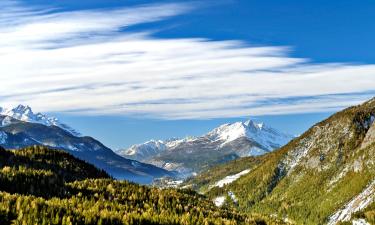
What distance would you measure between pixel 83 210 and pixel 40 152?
63.6 ft

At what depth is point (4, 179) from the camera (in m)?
23.0

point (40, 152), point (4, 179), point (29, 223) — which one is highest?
point (40, 152)

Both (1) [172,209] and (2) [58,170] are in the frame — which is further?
(2) [58,170]

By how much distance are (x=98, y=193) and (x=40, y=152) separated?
13920 mm

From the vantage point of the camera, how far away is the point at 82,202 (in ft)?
67.5

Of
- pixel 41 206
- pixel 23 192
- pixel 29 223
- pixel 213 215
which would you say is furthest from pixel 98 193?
pixel 29 223

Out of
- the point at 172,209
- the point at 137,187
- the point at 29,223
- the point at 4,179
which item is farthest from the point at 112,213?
the point at 137,187

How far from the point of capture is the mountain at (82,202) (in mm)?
16562

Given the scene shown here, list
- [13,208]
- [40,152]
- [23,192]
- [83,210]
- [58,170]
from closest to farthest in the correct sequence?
[13,208] < [83,210] < [23,192] < [58,170] < [40,152]

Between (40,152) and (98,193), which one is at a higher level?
(40,152)

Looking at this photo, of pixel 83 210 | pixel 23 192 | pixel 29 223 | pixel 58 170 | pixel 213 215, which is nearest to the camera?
pixel 29 223

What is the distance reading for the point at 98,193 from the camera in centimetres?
2406

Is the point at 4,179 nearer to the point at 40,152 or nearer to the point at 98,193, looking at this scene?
the point at 98,193

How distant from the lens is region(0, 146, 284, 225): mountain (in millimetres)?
16562
